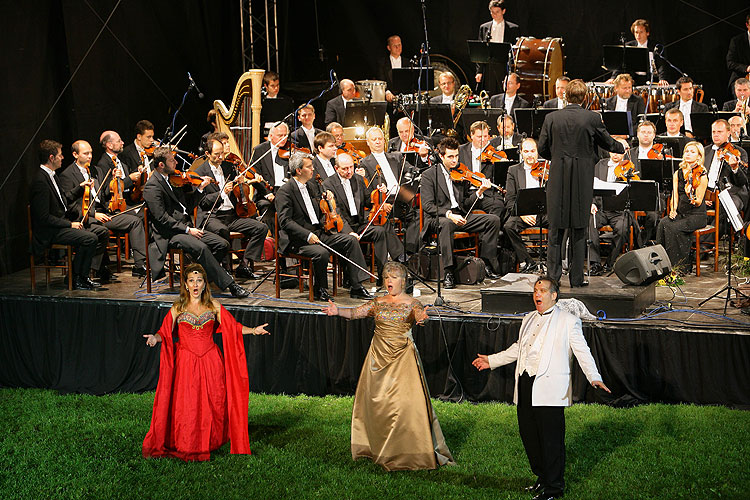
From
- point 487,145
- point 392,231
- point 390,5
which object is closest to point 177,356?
point 392,231

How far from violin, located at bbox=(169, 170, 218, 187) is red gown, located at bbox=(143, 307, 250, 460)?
2.61 meters

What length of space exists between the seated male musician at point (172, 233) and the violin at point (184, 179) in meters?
0.04

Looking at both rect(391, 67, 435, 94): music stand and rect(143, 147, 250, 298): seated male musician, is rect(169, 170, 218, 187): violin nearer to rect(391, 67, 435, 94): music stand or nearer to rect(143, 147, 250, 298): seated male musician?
rect(143, 147, 250, 298): seated male musician

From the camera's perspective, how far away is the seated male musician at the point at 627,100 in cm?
1052

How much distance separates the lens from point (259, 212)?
9.73 meters

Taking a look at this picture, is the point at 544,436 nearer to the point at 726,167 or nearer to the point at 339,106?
the point at 726,167

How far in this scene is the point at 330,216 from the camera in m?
8.43

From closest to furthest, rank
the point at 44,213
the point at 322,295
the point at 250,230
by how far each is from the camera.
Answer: the point at 322,295 < the point at 44,213 < the point at 250,230

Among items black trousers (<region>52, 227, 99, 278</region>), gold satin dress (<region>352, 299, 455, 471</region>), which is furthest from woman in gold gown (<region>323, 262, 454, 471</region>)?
black trousers (<region>52, 227, 99, 278</region>)

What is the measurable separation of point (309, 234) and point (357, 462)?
8.44 ft

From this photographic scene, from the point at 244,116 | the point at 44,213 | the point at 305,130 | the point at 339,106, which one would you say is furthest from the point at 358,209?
the point at 339,106

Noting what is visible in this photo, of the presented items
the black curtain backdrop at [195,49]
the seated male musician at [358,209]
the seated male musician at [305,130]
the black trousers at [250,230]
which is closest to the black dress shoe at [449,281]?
the seated male musician at [358,209]

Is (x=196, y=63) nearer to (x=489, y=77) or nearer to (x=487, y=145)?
(x=489, y=77)

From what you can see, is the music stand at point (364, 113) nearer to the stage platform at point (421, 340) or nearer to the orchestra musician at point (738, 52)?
the stage platform at point (421, 340)
